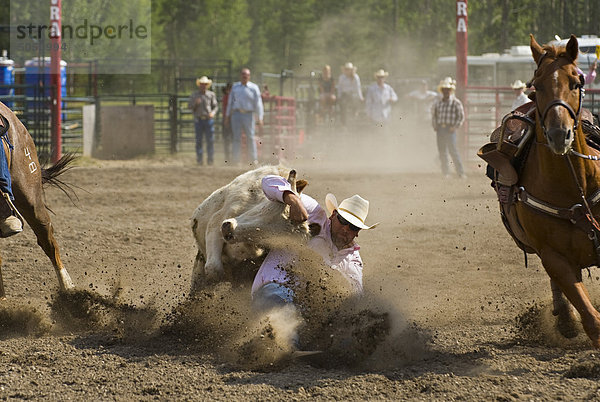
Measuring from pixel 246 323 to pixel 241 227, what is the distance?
0.56 meters

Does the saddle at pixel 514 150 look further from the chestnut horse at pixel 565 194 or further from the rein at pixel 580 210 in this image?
the rein at pixel 580 210

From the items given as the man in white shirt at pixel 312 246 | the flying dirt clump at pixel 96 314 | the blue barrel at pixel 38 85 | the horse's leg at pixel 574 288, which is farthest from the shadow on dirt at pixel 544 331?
the blue barrel at pixel 38 85

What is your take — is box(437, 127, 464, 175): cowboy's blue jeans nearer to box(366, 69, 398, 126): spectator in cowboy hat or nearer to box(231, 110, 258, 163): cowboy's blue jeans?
box(231, 110, 258, 163): cowboy's blue jeans

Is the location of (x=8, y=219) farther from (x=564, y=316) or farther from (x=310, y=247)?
(x=564, y=316)

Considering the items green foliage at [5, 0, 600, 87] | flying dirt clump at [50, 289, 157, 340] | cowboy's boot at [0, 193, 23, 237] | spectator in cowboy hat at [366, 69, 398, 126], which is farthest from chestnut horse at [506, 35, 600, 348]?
green foliage at [5, 0, 600, 87]

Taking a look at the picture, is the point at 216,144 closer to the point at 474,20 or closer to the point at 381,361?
the point at 381,361

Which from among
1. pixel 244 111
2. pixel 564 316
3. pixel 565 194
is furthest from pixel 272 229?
pixel 244 111

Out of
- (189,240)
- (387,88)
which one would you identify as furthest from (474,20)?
(189,240)

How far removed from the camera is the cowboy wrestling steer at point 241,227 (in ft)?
16.9

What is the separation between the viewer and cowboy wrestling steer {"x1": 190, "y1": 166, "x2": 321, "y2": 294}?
16.9 feet

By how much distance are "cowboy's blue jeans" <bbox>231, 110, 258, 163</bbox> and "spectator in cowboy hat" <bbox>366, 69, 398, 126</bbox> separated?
10.8 ft

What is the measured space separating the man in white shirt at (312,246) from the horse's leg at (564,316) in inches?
45.4

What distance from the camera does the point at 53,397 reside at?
4.23 meters

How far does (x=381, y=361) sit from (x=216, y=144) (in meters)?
15.0
